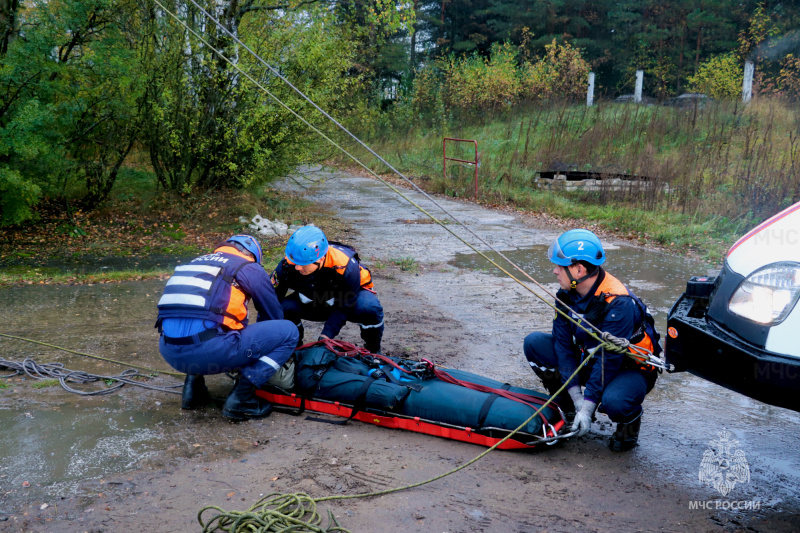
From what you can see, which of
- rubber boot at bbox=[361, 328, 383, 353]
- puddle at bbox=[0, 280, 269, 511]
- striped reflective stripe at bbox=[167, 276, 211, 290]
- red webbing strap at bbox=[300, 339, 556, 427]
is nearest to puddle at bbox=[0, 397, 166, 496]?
puddle at bbox=[0, 280, 269, 511]

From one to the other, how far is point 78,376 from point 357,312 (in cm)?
216

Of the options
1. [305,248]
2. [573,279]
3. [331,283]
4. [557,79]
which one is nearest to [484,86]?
[557,79]

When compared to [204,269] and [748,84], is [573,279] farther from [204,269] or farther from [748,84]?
[748,84]

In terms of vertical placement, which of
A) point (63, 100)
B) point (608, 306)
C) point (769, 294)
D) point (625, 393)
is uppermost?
point (63, 100)

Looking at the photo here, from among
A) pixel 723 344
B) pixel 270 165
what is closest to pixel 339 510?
pixel 723 344

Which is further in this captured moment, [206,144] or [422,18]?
[422,18]

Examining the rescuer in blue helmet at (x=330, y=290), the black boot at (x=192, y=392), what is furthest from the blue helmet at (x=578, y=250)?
the black boot at (x=192, y=392)

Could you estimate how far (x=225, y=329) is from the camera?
12.6ft

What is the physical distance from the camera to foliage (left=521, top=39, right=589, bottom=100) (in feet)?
73.3

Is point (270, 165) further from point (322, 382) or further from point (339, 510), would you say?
point (339, 510)

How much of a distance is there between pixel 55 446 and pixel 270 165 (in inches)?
337

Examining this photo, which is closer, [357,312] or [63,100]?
[357,312]

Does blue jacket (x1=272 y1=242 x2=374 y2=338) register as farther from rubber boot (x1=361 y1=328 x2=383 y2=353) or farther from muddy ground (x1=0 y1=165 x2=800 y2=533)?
muddy ground (x1=0 y1=165 x2=800 y2=533)

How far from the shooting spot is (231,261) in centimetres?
396
